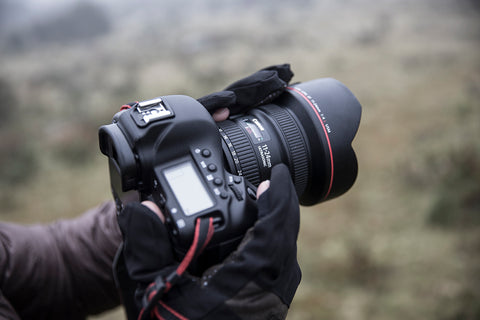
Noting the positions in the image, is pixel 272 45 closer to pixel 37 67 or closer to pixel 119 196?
pixel 37 67

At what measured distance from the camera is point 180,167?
134 cm

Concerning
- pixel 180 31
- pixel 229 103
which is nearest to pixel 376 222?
pixel 229 103

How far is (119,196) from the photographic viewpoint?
5.20 feet

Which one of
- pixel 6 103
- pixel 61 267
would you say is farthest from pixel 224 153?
pixel 6 103

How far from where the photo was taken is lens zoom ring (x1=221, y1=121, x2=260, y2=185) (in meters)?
1.54

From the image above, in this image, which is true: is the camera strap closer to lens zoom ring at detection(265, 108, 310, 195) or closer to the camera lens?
the camera lens

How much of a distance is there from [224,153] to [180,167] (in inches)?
9.3

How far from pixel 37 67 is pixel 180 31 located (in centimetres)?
464

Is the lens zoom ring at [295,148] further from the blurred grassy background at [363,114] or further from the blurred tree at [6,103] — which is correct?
the blurred tree at [6,103]

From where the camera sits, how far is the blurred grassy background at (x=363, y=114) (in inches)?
133

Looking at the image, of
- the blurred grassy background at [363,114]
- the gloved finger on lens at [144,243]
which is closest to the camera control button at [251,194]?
the gloved finger on lens at [144,243]

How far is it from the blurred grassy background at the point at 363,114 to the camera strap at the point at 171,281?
90.0 inches

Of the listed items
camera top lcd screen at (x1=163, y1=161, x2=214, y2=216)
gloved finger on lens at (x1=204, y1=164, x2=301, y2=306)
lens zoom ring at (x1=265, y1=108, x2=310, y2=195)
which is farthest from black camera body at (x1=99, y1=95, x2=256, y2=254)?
lens zoom ring at (x1=265, y1=108, x2=310, y2=195)

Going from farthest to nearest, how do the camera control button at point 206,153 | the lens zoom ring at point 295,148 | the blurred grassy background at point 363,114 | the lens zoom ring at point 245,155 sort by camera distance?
the blurred grassy background at point 363,114
the lens zoom ring at point 295,148
the lens zoom ring at point 245,155
the camera control button at point 206,153
